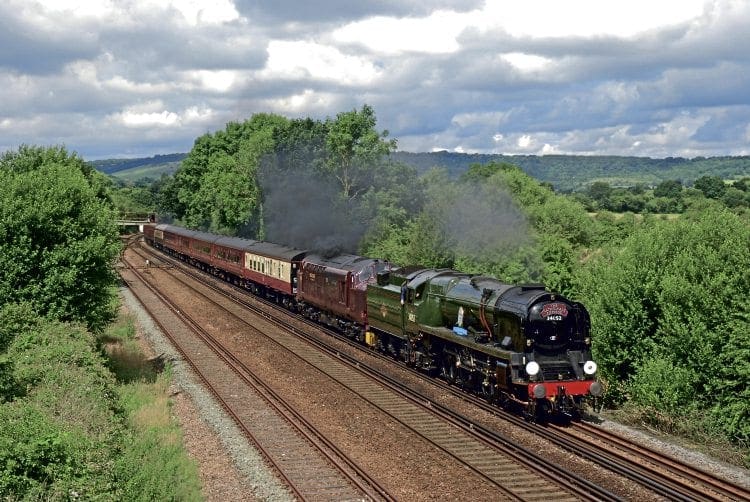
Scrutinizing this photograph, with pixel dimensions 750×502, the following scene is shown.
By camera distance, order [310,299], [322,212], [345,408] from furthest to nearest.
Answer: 1. [322,212]
2. [310,299]
3. [345,408]

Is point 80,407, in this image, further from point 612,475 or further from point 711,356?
point 711,356

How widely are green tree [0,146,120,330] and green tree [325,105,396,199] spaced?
36.6 metres

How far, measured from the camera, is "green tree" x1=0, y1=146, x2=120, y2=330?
909 inches

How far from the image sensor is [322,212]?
49.9 m

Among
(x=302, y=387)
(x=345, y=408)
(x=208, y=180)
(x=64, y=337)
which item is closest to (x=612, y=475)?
(x=345, y=408)

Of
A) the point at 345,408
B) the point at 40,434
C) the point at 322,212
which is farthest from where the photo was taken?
the point at 322,212

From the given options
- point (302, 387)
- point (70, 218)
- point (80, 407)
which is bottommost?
point (302, 387)

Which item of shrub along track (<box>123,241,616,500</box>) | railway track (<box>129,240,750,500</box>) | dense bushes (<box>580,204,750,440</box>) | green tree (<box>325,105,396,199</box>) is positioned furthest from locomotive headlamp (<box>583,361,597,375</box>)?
green tree (<box>325,105,396,199</box>)

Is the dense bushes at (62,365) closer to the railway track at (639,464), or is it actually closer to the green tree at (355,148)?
the railway track at (639,464)

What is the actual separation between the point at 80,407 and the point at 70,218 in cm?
979

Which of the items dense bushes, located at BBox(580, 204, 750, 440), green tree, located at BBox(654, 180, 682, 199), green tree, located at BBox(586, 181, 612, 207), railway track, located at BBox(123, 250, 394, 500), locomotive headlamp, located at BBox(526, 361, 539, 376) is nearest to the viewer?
railway track, located at BBox(123, 250, 394, 500)

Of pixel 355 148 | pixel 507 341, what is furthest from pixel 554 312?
pixel 355 148

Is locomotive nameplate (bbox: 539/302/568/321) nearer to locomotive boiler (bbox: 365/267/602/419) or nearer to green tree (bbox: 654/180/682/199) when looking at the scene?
locomotive boiler (bbox: 365/267/602/419)

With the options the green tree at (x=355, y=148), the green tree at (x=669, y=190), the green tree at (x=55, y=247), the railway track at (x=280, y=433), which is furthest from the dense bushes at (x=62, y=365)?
the green tree at (x=669, y=190)
